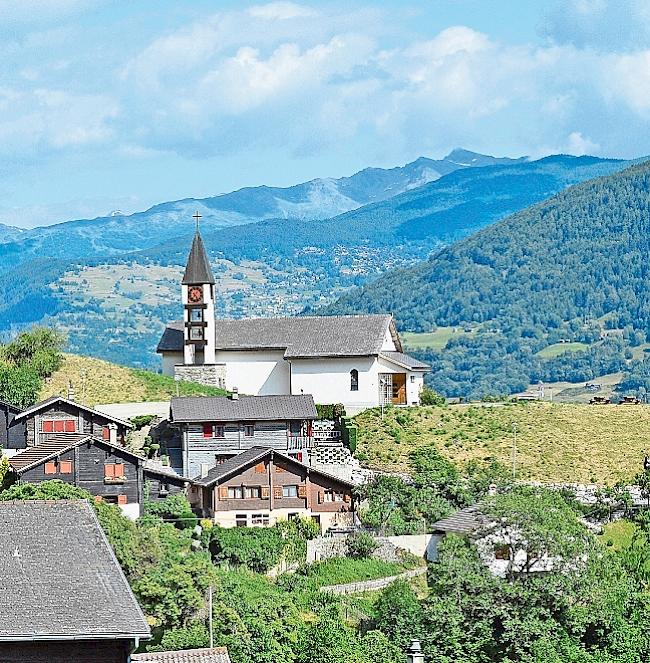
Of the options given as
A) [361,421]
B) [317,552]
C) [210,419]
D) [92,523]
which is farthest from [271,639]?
[361,421]

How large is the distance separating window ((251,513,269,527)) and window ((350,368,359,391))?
17.2 m

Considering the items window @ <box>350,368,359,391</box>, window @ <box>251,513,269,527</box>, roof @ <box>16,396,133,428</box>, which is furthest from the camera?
window @ <box>350,368,359,391</box>

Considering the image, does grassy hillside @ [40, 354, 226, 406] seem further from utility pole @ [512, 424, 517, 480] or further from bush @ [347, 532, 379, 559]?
bush @ [347, 532, 379, 559]

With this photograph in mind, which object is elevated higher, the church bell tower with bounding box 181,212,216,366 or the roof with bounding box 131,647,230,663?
the church bell tower with bounding box 181,212,216,366

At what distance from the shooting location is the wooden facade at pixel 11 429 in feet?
188

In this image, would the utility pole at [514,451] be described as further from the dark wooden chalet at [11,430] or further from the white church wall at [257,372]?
the dark wooden chalet at [11,430]

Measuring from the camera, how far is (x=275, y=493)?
5338 centimetres

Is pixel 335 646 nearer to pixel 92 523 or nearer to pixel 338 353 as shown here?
pixel 92 523

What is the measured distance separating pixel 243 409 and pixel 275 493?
5953mm

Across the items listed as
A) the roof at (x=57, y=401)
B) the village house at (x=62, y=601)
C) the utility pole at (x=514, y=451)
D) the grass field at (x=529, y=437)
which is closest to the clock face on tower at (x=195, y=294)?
the grass field at (x=529, y=437)

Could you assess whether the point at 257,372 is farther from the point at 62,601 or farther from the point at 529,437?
the point at 62,601

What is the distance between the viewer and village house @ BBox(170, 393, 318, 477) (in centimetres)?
5759

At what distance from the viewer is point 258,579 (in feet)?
148

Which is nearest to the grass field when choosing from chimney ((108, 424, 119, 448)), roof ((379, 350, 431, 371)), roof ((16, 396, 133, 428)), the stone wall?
roof ((379, 350, 431, 371))
